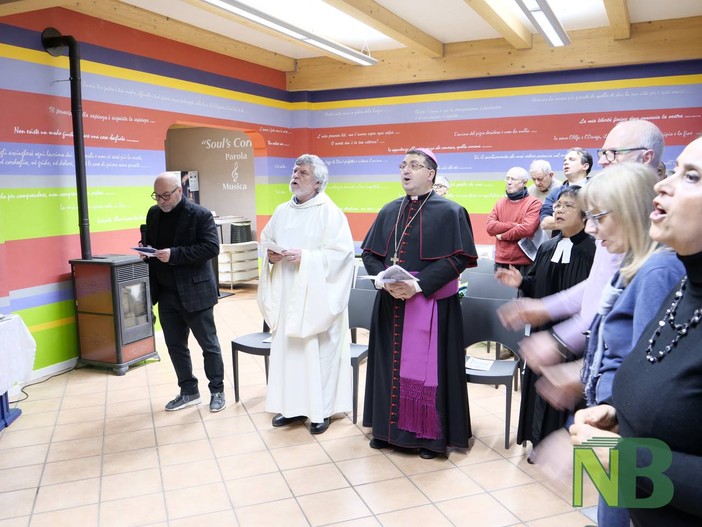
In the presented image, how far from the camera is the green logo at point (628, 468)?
1.20 m

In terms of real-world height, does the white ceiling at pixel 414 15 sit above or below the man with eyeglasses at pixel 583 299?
above

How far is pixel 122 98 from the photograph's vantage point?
6.16 metres

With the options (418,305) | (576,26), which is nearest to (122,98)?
(418,305)

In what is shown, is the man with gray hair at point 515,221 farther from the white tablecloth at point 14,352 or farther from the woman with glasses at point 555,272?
the white tablecloth at point 14,352

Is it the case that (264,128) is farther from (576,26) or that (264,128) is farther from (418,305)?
(418,305)

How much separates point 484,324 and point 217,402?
81.6 inches

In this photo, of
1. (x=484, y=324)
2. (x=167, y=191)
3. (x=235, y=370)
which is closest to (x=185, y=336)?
(x=235, y=370)

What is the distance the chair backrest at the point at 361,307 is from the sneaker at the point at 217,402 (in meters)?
1.14

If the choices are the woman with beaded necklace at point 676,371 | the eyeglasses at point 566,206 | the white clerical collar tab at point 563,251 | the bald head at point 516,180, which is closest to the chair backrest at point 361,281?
the bald head at point 516,180

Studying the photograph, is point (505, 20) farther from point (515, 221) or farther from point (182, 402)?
point (182, 402)

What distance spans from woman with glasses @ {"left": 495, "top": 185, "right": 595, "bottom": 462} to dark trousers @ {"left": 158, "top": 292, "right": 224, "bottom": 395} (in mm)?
2252

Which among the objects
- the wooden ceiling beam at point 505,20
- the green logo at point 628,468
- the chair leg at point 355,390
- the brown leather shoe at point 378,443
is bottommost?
the brown leather shoe at point 378,443

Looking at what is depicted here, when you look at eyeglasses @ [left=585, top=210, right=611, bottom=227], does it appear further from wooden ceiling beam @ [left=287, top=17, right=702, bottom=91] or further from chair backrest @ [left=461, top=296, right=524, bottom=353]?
wooden ceiling beam @ [left=287, top=17, right=702, bottom=91]

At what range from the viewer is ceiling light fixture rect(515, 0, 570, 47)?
16.5 ft
